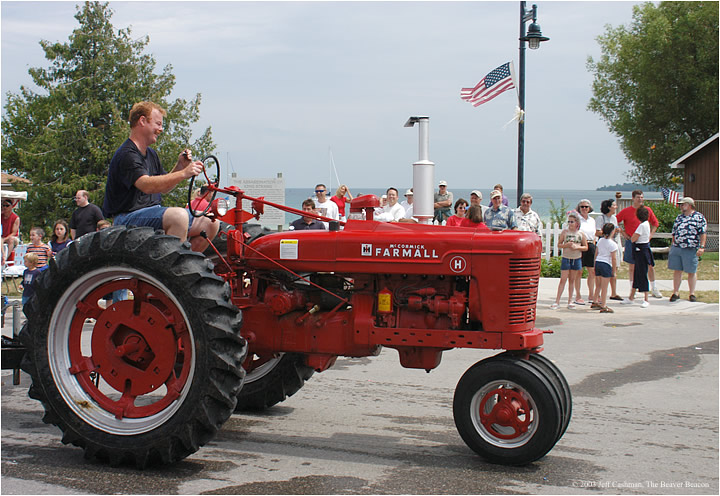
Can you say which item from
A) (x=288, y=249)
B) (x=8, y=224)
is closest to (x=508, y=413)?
(x=288, y=249)

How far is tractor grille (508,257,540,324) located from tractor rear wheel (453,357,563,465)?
26 centimetres

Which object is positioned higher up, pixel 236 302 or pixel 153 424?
pixel 236 302

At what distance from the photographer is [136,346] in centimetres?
468

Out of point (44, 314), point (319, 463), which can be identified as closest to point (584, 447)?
point (319, 463)

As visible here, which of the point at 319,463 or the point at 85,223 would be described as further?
the point at 85,223

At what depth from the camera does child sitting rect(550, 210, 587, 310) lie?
12.2 meters

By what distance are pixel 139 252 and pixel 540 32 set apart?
12327 mm

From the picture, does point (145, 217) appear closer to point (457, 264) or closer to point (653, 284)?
point (457, 264)

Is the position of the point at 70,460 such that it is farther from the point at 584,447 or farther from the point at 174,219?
the point at 584,447

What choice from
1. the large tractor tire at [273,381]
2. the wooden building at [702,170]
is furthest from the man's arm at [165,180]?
the wooden building at [702,170]

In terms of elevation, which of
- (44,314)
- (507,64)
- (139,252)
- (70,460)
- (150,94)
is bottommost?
(70,460)

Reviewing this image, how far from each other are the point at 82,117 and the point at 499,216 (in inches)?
894

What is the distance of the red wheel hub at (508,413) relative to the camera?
14.6 feet

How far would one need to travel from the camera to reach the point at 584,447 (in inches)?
195
